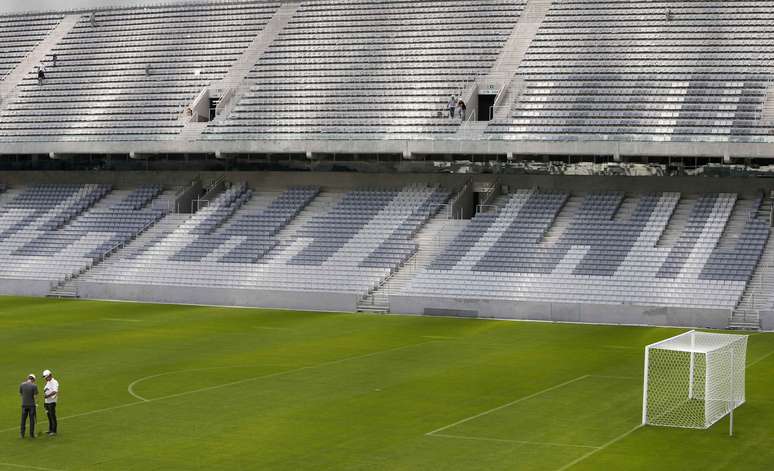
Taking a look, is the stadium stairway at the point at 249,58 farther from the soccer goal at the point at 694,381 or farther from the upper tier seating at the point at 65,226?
the soccer goal at the point at 694,381

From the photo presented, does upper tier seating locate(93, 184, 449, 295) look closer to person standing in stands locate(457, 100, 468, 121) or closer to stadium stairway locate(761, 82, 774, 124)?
person standing in stands locate(457, 100, 468, 121)

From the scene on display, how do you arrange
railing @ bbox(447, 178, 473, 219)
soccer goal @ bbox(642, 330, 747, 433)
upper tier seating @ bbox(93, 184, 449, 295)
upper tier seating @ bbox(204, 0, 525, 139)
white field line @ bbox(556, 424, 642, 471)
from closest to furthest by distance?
white field line @ bbox(556, 424, 642, 471), soccer goal @ bbox(642, 330, 747, 433), upper tier seating @ bbox(93, 184, 449, 295), railing @ bbox(447, 178, 473, 219), upper tier seating @ bbox(204, 0, 525, 139)

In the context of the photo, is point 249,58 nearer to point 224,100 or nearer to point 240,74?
point 240,74

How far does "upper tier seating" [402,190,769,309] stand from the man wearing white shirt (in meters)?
22.3

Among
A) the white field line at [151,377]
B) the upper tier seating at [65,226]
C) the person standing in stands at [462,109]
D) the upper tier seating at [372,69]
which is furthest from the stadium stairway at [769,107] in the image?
the upper tier seating at [65,226]

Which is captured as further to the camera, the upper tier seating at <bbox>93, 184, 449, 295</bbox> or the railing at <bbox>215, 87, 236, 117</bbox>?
the railing at <bbox>215, 87, 236, 117</bbox>

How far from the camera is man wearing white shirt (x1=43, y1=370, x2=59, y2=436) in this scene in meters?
19.3

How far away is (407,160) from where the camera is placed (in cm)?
5088

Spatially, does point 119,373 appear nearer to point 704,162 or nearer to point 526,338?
point 526,338

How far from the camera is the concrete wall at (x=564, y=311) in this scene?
123 feet

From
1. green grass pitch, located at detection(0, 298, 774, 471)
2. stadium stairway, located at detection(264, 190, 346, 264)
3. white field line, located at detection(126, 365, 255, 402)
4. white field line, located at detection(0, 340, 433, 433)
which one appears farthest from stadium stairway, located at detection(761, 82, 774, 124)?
white field line, located at detection(126, 365, 255, 402)

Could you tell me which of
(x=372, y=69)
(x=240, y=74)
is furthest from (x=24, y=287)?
(x=372, y=69)

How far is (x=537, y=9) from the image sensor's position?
173 feet

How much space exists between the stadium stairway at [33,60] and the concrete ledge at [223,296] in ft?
59.5
